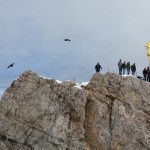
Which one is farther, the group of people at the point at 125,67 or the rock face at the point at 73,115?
the group of people at the point at 125,67

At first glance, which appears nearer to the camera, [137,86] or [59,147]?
[59,147]

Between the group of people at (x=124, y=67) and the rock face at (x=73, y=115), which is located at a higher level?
the group of people at (x=124, y=67)

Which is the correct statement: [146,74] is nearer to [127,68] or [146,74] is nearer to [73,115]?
[127,68]

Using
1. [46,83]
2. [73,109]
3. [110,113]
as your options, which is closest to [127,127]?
[110,113]

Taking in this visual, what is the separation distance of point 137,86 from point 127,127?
15.9 feet

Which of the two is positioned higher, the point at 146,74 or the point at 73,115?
the point at 146,74

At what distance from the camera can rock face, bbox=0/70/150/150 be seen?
178 ft

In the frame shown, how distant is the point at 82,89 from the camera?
185 ft

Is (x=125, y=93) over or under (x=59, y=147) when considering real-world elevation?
over

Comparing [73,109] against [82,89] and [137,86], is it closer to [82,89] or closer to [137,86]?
[82,89]

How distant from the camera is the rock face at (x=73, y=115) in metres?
54.4

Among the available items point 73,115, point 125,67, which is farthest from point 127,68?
point 73,115

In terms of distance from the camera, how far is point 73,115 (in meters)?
55.1

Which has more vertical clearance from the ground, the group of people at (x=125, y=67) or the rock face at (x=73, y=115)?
the group of people at (x=125, y=67)
